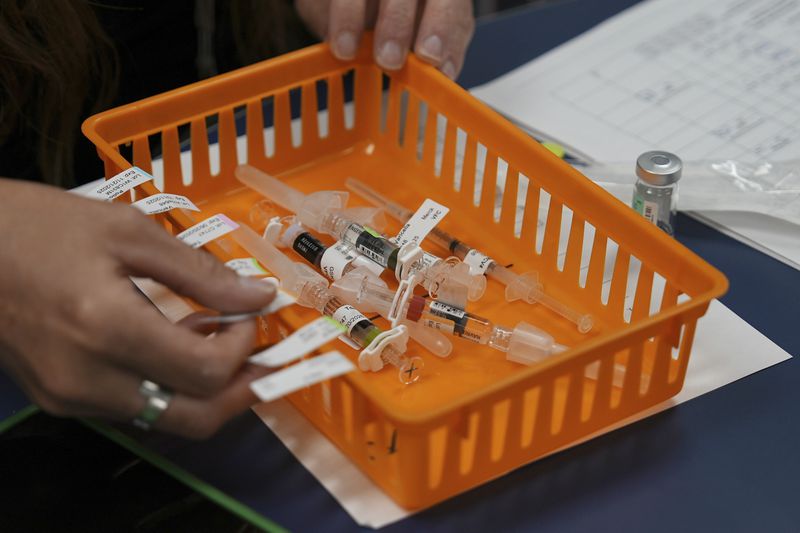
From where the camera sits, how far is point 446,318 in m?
0.94

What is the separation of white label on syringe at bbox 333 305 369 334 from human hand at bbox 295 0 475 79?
0.36m

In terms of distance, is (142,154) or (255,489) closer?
(255,489)

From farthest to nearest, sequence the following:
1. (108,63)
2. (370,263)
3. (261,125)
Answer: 1. (108,63)
2. (261,125)
3. (370,263)

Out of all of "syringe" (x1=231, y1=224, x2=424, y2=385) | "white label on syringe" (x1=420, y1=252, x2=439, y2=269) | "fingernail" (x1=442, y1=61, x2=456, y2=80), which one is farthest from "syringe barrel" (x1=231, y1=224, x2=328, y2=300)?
"fingernail" (x1=442, y1=61, x2=456, y2=80)

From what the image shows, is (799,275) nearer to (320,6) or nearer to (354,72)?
(354,72)

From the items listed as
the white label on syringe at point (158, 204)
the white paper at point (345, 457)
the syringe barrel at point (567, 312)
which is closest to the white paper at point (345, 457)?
the white paper at point (345, 457)

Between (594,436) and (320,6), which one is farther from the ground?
(320,6)

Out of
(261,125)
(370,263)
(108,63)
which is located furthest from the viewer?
(108,63)

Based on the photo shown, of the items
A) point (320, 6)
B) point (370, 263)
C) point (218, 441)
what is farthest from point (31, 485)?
point (320, 6)

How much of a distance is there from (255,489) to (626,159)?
25.6 inches

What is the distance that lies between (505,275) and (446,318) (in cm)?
11

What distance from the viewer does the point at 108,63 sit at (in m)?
1.27

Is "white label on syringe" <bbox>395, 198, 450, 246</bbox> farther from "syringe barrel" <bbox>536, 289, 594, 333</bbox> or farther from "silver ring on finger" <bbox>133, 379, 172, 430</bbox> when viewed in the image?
"silver ring on finger" <bbox>133, 379, 172, 430</bbox>

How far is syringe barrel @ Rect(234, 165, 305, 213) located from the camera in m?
1.10
